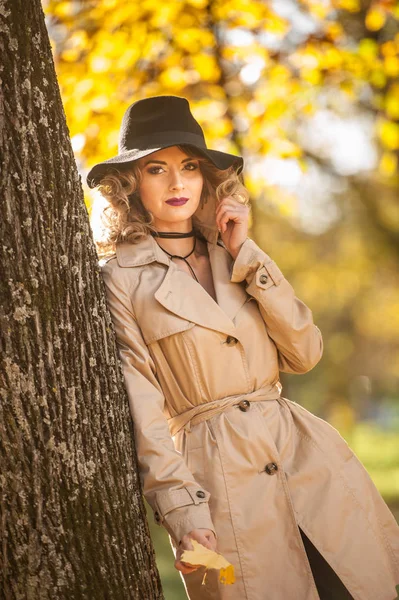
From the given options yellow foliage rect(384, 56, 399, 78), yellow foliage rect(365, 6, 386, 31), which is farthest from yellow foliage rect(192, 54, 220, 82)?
yellow foliage rect(384, 56, 399, 78)

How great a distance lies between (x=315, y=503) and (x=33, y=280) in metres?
1.48

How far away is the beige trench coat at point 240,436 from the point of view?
2951 mm

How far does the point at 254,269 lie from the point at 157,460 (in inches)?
37.1

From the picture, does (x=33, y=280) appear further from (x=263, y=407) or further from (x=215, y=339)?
(x=263, y=407)

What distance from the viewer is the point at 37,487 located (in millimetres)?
2551

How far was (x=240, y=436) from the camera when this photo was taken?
309 centimetres

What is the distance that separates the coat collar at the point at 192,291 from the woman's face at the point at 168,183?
148 mm

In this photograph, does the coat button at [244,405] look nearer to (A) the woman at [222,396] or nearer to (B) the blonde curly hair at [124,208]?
(A) the woman at [222,396]

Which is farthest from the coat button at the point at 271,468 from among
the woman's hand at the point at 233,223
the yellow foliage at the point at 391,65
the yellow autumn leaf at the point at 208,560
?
the yellow foliage at the point at 391,65

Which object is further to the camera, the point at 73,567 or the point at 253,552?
the point at 253,552

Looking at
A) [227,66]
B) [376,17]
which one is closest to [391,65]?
[376,17]

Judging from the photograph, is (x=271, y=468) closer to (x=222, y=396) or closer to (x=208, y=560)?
(x=222, y=396)

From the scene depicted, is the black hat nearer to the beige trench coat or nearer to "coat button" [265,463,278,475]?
the beige trench coat

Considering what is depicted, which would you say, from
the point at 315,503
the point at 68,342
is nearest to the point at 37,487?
the point at 68,342
